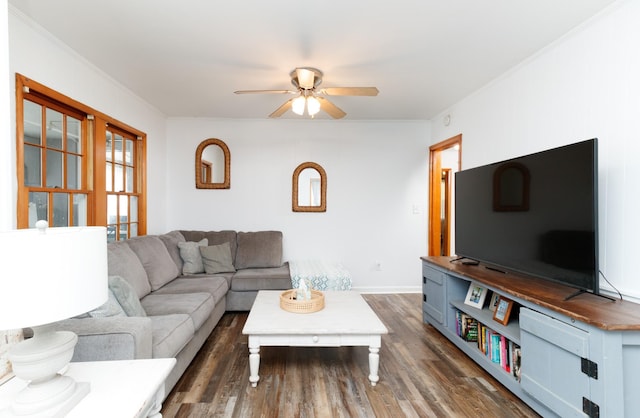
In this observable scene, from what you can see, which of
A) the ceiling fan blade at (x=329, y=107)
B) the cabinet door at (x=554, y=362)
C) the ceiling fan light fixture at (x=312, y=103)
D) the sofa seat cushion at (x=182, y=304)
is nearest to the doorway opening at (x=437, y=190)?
the ceiling fan blade at (x=329, y=107)

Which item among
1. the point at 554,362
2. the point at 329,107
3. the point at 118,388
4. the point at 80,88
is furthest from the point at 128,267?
the point at 554,362

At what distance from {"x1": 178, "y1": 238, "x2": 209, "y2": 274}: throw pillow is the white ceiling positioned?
1766 mm

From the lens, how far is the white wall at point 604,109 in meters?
1.88

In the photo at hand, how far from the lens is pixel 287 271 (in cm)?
389

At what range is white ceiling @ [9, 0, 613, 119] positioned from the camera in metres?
1.99

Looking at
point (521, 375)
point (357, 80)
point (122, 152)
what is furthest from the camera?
point (122, 152)

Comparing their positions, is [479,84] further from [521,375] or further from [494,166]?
[521,375]

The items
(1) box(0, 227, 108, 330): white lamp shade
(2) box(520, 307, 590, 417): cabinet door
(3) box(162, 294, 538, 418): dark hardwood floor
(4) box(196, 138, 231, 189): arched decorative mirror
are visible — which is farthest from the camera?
(4) box(196, 138, 231, 189): arched decorative mirror

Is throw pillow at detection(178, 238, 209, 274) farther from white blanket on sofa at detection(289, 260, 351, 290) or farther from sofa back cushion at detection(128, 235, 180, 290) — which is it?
white blanket on sofa at detection(289, 260, 351, 290)

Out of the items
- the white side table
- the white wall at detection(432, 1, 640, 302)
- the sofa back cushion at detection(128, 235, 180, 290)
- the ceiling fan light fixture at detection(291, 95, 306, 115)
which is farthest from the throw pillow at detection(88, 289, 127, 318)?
the white wall at detection(432, 1, 640, 302)

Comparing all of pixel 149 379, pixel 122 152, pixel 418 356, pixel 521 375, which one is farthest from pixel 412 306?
pixel 122 152

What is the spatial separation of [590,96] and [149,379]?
9.78ft

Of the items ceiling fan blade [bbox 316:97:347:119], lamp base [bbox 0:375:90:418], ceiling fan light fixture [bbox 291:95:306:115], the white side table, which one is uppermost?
ceiling fan blade [bbox 316:97:347:119]

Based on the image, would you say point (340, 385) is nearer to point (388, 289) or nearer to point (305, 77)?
point (305, 77)
